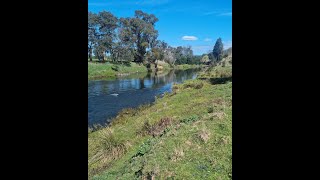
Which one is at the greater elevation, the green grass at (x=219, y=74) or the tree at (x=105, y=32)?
the tree at (x=105, y=32)

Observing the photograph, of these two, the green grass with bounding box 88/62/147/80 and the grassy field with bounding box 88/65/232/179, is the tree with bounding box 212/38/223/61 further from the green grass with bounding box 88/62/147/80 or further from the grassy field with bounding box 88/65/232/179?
the grassy field with bounding box 88/65/232/179

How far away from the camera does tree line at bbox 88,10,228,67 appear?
170 feet

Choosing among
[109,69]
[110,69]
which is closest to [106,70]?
[109,69]

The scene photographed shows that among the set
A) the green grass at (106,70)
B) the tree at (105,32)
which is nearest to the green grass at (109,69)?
the green grass at (106,70)

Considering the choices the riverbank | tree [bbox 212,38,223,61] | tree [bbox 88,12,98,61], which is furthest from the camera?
tree [bbox 212,38,223,61]

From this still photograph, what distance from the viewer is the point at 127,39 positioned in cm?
5772

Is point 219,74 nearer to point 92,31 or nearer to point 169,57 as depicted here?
point 92,31

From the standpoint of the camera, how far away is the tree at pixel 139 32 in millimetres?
57219

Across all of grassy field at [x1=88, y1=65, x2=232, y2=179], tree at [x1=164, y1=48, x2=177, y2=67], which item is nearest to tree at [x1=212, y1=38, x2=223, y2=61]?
tree at [x1=164, y1=48, x2=177, y2=67]

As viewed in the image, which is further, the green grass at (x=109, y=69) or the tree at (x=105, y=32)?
the tree at (x=105, y=32)

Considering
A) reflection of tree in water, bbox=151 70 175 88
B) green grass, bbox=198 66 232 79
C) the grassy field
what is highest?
green grass, bbox=198 66 232 79

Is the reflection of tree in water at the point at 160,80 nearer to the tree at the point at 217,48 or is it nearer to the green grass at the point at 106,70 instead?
the green grass at the point at 106,70
